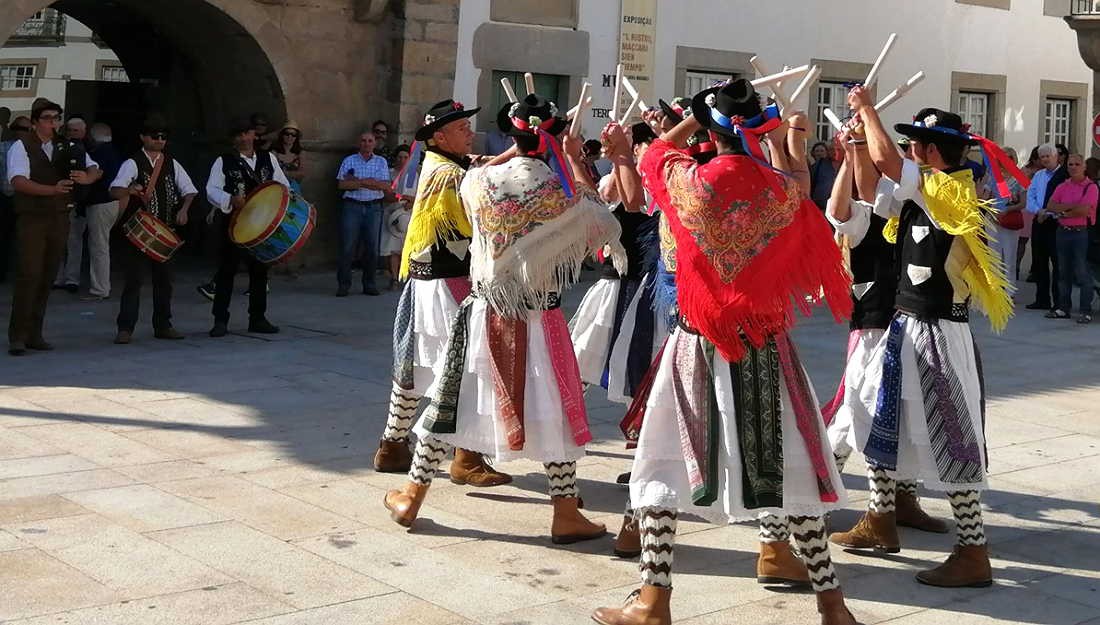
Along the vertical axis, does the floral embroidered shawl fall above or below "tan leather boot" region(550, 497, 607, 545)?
above

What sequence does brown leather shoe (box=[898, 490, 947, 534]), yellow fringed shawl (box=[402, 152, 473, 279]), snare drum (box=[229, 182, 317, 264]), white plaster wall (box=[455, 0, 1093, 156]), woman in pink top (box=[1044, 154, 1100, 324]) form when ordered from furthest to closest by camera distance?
1. white plaster wall (box=[455, 0, 1093, 156])
2. woman in pink top (box=[1044, 154, 1100, 324])
3. snare drum (box=[229, 182, 317, 264])
4. yellow fringed shawl (box=[402, 152, 473, 279])
5. brown leather shoe (box=[898, 490, 947, 534])

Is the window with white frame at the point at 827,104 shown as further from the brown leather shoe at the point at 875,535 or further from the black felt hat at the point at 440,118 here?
the brown leather shoe at the point at 875,535

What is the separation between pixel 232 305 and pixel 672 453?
917cm

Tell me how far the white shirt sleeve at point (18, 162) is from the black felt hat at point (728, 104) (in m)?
6.75

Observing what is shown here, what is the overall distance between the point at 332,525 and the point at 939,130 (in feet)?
9.68

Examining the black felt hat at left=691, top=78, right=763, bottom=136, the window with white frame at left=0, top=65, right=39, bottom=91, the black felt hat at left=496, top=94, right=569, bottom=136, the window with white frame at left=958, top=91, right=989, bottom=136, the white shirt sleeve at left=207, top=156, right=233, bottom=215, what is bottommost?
the black felt hat at left=691, top=78, right=763, bottom=136

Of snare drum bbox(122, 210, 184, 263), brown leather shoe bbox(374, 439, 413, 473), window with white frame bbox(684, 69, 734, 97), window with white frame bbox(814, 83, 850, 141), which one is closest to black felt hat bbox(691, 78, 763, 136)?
brown leather shoe bbox(374, 439, 413, 473)

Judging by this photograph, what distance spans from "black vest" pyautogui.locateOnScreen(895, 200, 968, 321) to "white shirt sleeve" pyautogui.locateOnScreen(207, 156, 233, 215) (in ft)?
23.0

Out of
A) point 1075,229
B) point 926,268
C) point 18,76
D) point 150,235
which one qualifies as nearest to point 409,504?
point 926,268

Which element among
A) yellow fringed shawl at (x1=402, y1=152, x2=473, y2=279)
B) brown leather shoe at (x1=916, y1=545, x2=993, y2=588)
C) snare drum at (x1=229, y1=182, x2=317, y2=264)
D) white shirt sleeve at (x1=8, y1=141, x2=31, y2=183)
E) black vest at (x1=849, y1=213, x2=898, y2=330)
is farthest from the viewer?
snare drum at (x1=229, y1=182, x2=317, y2=264)

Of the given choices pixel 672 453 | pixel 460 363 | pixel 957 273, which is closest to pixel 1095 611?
pixel 957 273

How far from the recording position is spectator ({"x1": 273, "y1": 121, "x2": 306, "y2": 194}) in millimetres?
15508

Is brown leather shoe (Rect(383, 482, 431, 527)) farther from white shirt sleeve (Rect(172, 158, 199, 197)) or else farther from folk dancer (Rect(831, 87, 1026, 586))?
white shirt sleeve (Rect(172, 158, 199, 197))

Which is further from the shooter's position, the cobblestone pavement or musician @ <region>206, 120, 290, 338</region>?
musician @ <region>206, 120, 290, 338</region>
